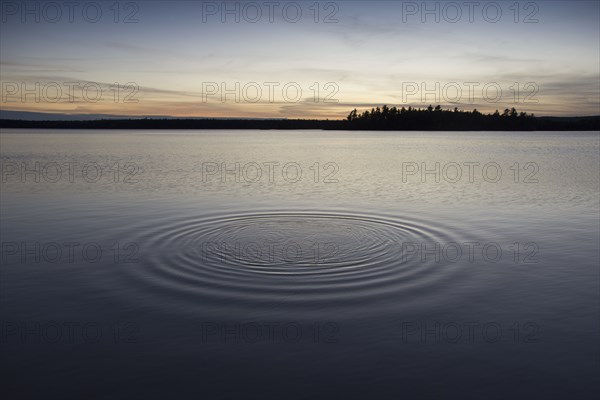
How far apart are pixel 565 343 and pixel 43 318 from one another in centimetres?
1232

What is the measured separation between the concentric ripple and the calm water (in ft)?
0.28

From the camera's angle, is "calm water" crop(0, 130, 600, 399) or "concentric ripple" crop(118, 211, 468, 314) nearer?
"calm water" crop(0, 130, 600, 399)

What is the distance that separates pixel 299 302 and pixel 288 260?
3.67m

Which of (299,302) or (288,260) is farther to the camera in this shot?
(288,260)

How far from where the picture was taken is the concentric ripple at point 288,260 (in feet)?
42.4

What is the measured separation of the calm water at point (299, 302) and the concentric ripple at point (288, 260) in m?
0.09

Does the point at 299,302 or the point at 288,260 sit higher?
the point at 288,260

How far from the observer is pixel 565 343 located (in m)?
10.3

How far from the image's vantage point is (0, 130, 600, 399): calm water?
29.1 feet

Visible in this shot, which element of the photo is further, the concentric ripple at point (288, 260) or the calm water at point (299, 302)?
the concentric ripple at point (288, 260)

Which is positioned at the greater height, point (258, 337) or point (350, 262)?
point (350, 262)

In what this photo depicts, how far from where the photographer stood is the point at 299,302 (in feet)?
40.1

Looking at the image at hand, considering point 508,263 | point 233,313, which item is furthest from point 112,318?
point 508,263

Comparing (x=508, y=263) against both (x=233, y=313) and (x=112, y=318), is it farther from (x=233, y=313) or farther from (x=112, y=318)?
(x=112, y=318)
